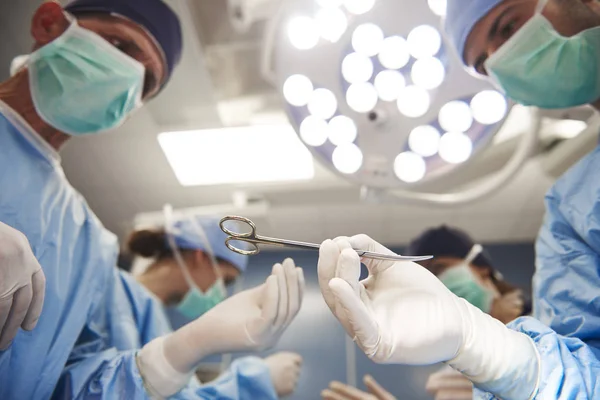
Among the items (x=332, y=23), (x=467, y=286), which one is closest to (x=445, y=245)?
(x=467, y=286)

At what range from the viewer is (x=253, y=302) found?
118 centimetres

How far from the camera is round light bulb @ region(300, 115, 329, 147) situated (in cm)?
148

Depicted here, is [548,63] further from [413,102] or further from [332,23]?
[332,23]

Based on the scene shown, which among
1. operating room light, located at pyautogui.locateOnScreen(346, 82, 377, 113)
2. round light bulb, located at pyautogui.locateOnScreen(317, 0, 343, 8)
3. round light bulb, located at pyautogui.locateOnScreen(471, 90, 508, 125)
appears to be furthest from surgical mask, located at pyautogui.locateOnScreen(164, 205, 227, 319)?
round light bulb, located at pyautogui.locateOnScreen(471, 90, 508, 125)

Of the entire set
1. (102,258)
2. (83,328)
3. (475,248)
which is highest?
(102,258)

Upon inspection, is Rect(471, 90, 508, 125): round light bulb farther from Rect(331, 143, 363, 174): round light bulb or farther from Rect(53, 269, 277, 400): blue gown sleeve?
Rect(53, 269, 277, 400): blue gown sleeve

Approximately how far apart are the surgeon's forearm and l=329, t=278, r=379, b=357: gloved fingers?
0.18m

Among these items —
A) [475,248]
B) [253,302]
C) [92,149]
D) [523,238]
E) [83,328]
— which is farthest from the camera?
[523,238]

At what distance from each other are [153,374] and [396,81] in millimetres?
894

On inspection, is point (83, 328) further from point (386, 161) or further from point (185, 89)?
point (185, 89)

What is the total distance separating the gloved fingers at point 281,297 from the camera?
1.12 metres

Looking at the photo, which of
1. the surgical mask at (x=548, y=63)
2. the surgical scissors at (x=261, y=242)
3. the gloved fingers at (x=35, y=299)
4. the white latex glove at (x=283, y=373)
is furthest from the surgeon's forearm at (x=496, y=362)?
the white latex glove at (x=283, y=373)

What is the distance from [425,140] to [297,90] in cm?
35

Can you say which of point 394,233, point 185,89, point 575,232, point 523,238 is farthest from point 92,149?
point 523,238
